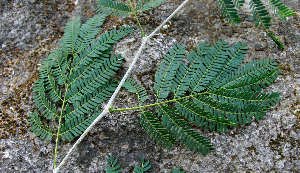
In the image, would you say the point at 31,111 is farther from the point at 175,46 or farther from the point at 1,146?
the point at 175,46

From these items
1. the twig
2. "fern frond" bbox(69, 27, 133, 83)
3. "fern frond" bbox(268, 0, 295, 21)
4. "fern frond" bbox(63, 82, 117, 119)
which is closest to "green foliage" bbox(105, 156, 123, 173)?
the twig

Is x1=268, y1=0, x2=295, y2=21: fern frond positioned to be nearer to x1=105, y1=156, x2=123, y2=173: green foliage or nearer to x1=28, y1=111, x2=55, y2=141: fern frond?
x1=105, y1=156, x2=123, y2=173: green foliage

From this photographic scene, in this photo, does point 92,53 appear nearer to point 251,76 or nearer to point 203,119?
point 203,119

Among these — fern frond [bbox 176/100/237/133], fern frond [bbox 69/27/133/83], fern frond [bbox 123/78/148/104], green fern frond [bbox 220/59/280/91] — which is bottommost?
fern frond [bbox 176/100/237/133]

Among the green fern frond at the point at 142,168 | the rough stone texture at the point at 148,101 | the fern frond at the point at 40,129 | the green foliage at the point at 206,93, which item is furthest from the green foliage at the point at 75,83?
the green fern frond at the point at 142,168

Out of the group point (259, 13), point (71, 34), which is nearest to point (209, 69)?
point (259, 13)

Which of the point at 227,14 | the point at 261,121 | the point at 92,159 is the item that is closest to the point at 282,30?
the point at 227,14
